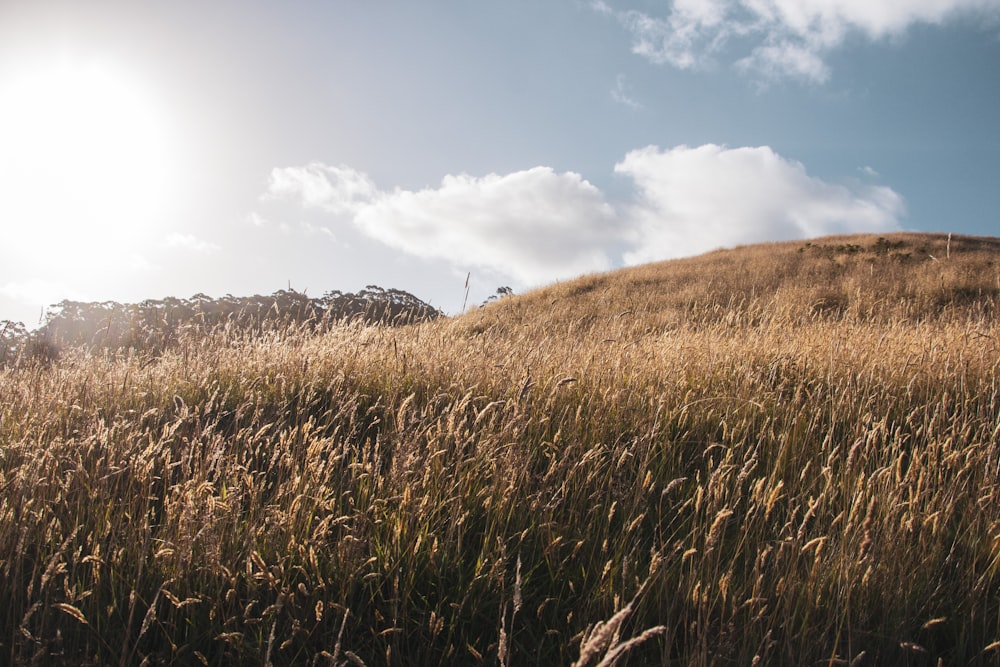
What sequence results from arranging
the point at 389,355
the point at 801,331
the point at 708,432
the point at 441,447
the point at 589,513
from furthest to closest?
1. the point at 801,331
2. the point at 389,355
3. the point at 708,432
4. the point at 441,447
5. the point at 589,513

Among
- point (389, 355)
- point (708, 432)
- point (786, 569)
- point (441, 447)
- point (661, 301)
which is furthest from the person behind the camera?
point (661, 301)

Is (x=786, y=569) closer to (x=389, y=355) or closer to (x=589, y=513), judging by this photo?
(x=589, y=513)

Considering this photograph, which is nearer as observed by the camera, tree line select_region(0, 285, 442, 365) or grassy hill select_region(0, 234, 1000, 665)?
grassy hill select_region(0, 234, 1000, 665)

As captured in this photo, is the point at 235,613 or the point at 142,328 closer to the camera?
the point at 235,613

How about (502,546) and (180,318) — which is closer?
(502,546)

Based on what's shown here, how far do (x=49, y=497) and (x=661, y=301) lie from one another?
1501cm

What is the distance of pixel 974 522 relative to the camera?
8.05ft

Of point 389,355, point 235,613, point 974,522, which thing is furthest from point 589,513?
Answer: point 389,355

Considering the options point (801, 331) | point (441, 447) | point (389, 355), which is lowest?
point (441, 447)

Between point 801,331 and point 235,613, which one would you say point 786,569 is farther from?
point 801,331

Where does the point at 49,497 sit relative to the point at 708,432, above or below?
below

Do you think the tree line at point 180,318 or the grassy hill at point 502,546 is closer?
the grassy hill at point 502,546

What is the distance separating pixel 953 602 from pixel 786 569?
0.76 meters

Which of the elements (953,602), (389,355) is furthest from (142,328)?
(953,602)
